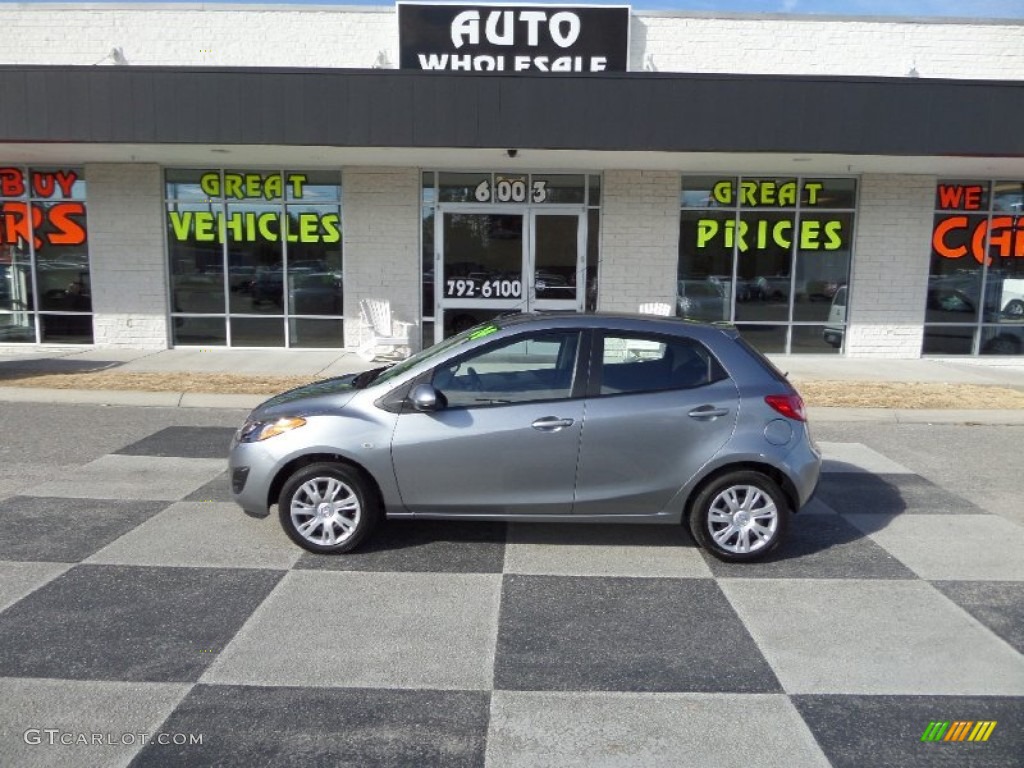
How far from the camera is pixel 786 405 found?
201 inches

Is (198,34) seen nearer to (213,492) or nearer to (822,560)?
(213,492)

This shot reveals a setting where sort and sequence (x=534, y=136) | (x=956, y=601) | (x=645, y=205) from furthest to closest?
1. (x=645, y=205)
2. (x=534, y=136)
3. (x=956, y=601)

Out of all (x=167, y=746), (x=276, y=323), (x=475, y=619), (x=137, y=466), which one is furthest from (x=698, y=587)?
(x=276, y=323)

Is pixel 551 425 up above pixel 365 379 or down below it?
below

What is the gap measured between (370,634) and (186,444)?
4891mm

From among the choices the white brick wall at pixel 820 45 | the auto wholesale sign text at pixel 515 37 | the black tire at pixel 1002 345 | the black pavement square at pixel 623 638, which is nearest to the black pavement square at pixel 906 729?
the black pavement square at pixel 623 638

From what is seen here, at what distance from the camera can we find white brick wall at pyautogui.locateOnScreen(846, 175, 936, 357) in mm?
14047

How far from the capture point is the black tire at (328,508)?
Result: 5035 millimetres

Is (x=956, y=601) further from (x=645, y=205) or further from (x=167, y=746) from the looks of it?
(x=645, y=205)

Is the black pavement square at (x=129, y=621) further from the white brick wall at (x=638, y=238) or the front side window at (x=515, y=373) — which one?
the white brick wall at (x=638, y=238)

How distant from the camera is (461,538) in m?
5.53

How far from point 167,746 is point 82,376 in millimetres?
9686

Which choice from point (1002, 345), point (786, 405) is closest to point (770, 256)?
point (1002, 345)

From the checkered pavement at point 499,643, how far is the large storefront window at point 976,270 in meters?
9.84
